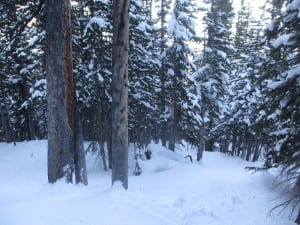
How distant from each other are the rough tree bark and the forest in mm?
22

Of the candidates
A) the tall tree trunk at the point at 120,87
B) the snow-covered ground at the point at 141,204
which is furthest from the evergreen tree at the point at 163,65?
the tall tree trunk at the point at 120,87

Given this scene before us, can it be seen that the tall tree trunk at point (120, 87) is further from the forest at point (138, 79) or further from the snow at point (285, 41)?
the snow at point (285, 41)

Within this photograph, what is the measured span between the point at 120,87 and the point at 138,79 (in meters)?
8.73

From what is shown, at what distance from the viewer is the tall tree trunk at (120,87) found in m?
7.25

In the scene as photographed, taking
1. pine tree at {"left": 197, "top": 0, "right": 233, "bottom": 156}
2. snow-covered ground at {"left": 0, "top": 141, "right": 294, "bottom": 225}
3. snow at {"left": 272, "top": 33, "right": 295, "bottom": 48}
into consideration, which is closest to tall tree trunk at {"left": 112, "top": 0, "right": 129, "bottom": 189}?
snow-covered ground at {"left": 0, "top": 141, "right": 294, "bottom": 225}

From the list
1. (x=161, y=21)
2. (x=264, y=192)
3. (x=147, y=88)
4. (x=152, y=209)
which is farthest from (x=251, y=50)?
(x=152, y=209)

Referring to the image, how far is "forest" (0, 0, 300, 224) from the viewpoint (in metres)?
6.85

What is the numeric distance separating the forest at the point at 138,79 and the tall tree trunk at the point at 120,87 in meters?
0.02

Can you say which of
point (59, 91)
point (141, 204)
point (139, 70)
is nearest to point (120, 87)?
point (59, 91)

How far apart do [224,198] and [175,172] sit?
7270 millimetres

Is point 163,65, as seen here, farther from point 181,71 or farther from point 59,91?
point 59,91

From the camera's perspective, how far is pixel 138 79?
16.0 meters

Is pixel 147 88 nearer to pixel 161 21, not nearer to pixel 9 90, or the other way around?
pixel 161 21

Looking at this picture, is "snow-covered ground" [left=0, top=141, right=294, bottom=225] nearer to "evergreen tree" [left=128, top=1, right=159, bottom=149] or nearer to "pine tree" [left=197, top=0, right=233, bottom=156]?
"evergreen tree" [left=128, top=1, right=159, bottom=149]
